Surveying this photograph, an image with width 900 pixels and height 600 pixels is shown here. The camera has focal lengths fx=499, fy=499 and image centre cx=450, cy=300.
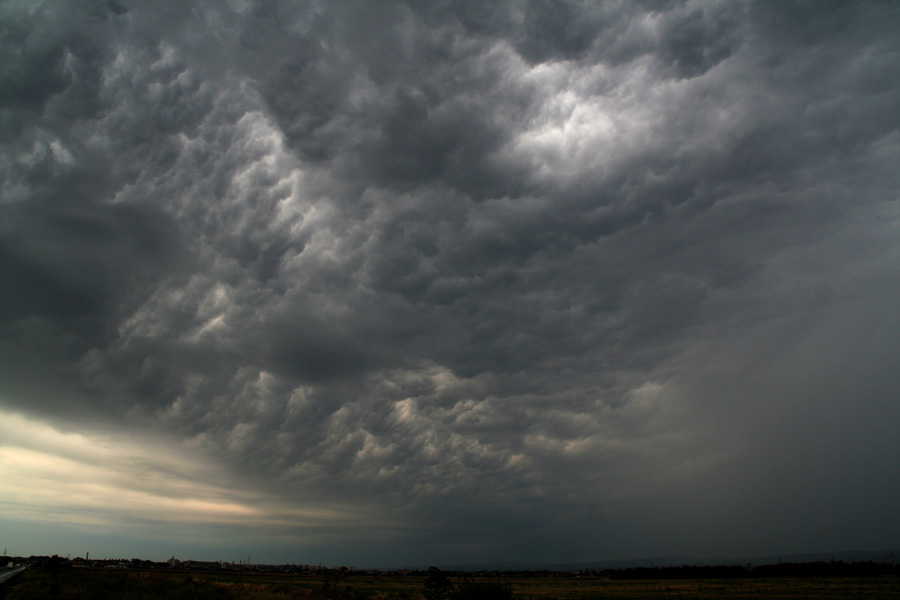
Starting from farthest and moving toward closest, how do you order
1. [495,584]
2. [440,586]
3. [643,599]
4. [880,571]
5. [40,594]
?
[880,571]
[643,599]
[40,594]
[440,586]
[495,584]

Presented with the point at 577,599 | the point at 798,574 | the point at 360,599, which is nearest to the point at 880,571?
the point at 798,574

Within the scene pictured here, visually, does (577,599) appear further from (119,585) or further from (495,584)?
(119,585)

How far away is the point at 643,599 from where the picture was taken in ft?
213

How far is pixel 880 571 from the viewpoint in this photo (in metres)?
114

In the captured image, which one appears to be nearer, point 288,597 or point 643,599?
point 288,597

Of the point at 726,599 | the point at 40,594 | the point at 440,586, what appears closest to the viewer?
the point at 440,586

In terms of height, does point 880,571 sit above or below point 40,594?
below

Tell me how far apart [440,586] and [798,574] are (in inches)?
5283

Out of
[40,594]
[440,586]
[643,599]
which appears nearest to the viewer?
[440,586]

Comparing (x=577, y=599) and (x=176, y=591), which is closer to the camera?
(x=176, y=591)

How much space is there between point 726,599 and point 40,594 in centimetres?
7629

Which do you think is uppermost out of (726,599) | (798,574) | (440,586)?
(440,586)

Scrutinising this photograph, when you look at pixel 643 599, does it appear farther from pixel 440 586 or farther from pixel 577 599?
pixel 440 586

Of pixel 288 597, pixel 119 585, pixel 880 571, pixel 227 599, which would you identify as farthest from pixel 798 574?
pixel 119 585
